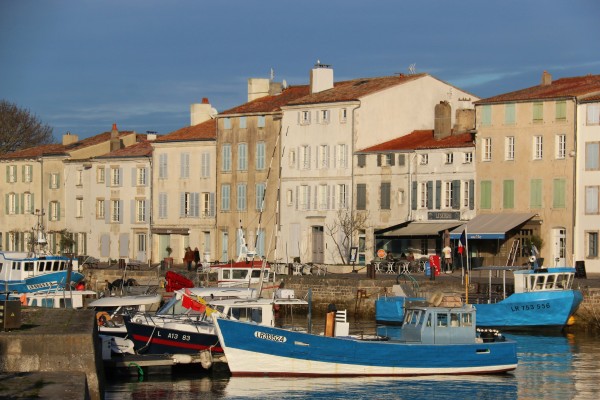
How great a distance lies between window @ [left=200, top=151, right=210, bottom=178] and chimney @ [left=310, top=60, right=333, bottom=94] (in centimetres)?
797

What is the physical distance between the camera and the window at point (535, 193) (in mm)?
66750

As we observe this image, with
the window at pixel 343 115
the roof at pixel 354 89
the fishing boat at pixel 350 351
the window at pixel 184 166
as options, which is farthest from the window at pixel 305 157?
the fishing boat at pixel 350 351

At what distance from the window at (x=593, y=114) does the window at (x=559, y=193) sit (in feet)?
9.96

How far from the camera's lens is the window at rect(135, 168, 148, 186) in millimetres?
88438

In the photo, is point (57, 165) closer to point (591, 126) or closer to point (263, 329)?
point (591, 126)

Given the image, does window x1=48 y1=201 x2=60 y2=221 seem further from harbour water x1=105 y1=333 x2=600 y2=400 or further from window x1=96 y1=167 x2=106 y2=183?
harbour water x1=105 y1=333 x2=600 y2=400

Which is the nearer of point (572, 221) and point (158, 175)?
point (572, 221)

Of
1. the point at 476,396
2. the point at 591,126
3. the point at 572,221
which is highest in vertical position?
the point at 591,126

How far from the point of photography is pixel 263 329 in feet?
127

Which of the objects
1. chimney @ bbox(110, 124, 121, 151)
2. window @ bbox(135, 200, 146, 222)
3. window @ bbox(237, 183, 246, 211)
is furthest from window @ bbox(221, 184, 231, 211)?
chimney @ bbox(110, 124, 121, 151)

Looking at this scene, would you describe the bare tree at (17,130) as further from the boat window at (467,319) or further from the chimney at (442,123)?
the boat window at (467,319)

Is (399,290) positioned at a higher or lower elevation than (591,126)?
lower

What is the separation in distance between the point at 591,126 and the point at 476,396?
101 ft

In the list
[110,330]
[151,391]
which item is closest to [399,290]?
[110,330]
